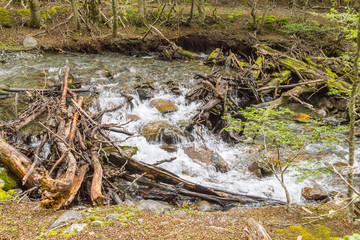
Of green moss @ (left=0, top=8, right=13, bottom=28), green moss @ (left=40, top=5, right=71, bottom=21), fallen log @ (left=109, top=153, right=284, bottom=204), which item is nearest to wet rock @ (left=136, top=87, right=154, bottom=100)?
fallen log @ (left=109, top=153, right=284, bottom=204)

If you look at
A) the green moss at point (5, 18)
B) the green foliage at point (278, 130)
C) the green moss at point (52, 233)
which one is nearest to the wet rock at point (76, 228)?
the green moss at point (52, 233)

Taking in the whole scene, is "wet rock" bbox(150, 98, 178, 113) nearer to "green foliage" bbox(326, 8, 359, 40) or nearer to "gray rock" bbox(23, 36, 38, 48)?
"green foliage" bbox(326, 8, 359, 40)

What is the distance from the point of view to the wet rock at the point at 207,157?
704 cm

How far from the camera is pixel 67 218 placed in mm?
3434

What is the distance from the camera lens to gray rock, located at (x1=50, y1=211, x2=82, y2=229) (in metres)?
3.32

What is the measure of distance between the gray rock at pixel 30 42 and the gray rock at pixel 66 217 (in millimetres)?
14564

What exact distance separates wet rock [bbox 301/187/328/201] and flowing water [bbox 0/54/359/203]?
6.8 inches

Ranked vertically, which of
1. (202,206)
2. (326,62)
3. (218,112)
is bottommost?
(202,206)

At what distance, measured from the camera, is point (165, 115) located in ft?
30.8

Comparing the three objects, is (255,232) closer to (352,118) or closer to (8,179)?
(352,118)

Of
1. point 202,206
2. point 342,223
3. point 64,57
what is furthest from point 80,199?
point 64,57

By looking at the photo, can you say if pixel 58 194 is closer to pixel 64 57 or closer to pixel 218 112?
pixel 218 112

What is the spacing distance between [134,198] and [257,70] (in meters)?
8.51

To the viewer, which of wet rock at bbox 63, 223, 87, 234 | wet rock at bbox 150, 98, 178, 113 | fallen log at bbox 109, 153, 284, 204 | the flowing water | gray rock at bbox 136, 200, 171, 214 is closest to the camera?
wet rock at bbox 63, 223, 87, 234
